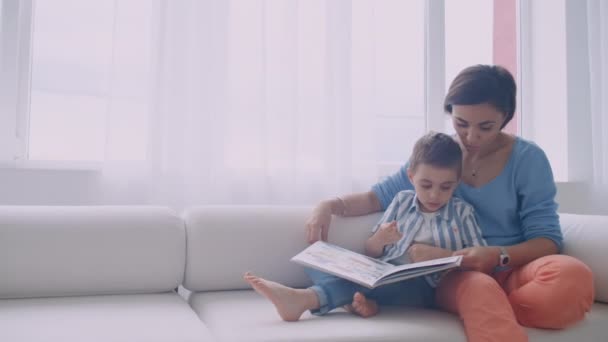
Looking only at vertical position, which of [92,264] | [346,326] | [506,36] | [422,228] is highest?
[506,36]

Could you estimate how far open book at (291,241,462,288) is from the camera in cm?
136

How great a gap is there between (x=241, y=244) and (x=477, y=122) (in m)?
0.81

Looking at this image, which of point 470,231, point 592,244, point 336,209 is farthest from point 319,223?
point 592,244

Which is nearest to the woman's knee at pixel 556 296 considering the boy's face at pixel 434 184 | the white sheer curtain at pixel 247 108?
the boy's face at pixel 434 184

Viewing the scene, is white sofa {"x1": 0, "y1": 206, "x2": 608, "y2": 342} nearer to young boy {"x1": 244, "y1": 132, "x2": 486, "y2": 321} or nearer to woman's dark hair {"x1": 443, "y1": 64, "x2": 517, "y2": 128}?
young boy {"x1": 244, "y1": 132, "x2": 486, "y2": 321}

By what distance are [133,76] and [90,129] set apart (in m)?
0.27

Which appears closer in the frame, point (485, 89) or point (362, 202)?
point (485, 89)

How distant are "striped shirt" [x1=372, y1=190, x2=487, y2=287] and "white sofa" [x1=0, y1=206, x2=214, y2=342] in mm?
644

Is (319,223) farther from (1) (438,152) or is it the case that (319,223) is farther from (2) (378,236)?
(1) (438,152)

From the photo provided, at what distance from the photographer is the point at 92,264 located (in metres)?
1.57

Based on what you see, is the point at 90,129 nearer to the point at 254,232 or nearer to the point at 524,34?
the point at 254,232

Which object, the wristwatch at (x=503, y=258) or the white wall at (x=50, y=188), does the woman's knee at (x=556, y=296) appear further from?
the white wall at (x=50, y=188)

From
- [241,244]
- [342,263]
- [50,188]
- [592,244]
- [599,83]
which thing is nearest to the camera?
[342,263]

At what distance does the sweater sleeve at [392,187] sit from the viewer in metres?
1.83
